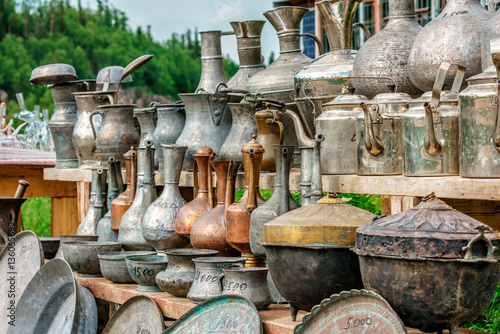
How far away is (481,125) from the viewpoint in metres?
2.06

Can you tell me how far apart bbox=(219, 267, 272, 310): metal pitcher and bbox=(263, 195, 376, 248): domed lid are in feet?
0.58

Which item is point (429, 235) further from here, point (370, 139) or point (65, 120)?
point (65, 120)

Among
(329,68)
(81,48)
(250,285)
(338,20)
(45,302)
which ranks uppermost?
(81,48)

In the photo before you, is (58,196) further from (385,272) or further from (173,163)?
(385,272)

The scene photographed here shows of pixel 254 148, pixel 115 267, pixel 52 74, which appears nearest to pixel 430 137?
pixel 254 148

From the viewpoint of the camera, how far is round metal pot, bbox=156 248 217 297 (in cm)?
264

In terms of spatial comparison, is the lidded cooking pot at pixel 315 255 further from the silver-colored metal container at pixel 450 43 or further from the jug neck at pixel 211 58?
the jug neck at pixel 211 58

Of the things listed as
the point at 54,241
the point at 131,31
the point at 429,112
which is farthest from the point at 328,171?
the point at 131,31

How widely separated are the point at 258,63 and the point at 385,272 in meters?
1.81

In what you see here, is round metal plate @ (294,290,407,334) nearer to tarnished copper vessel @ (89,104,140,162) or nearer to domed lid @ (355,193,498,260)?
domed lid @ (355,193,498,260)

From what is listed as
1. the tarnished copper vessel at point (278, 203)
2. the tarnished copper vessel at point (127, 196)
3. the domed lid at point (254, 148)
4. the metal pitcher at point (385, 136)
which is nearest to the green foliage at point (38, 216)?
the tarnished copper vessel at point (127, 196)

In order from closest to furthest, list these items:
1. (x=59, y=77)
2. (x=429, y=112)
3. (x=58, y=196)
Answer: (x=429, y=112) < (x=59, y=77) < (x=58, y=196)

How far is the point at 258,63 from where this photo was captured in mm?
3510

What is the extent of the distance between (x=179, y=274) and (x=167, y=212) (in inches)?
Answer: 18.4
